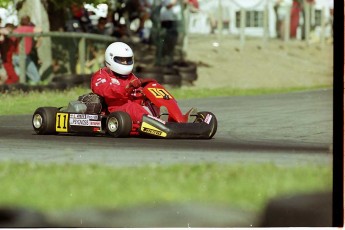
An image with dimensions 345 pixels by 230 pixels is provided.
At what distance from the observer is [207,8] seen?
1142 inches

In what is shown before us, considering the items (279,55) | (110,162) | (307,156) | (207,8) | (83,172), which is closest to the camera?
(83,172)

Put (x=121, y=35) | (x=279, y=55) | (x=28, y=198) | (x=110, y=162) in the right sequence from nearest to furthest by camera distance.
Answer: (x=28, y=198)
(x=110, y=162)
(x=121, y=35)
(x=279, y=55)

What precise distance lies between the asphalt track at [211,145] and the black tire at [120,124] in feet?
0.34

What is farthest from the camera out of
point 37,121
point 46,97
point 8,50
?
point 8,50

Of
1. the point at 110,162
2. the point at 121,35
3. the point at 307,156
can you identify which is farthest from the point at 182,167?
the point at 121,35

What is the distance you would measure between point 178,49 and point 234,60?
4.44 ft

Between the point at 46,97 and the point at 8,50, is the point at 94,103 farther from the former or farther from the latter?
the point at 8,50

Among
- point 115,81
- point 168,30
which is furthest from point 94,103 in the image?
point 168,30

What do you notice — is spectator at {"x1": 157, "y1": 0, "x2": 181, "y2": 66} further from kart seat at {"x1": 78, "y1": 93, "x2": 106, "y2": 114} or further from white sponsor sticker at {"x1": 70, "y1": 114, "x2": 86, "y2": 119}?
white sponsor sticker at {"x1": 70, "y1": 114, "x2": 86, "y2": 119}

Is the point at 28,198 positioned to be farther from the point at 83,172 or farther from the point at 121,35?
the point at 121,35

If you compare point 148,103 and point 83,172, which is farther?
point 148,103

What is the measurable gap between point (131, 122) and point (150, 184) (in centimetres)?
309

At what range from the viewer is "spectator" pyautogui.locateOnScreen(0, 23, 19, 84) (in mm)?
17500

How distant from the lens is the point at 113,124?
442 inches
